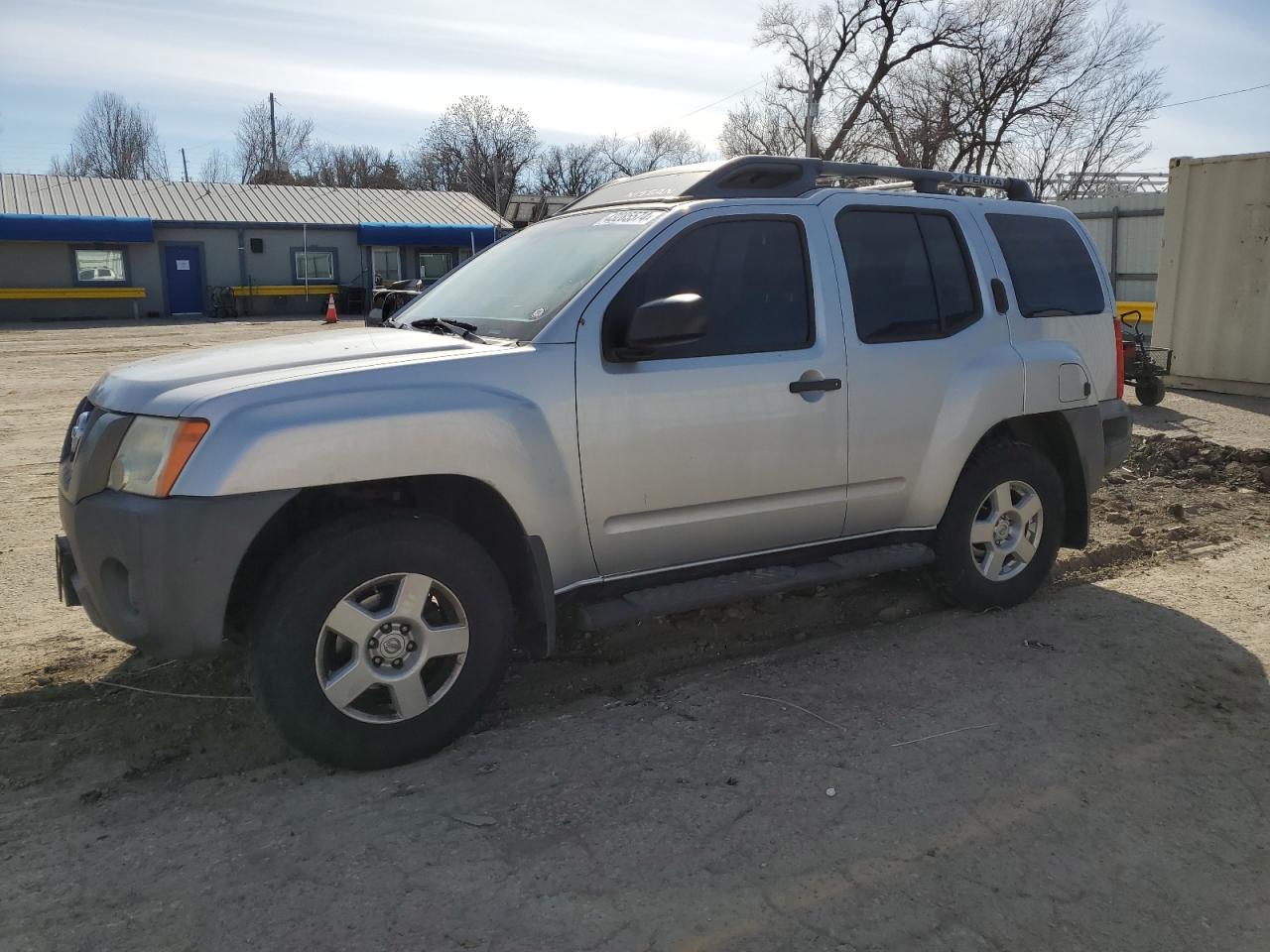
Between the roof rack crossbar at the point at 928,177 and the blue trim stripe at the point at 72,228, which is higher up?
the blue trim stripe at the point at 72,228

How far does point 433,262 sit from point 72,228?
11.6m

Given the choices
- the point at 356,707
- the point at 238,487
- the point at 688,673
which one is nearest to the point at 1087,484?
the point at 688,673

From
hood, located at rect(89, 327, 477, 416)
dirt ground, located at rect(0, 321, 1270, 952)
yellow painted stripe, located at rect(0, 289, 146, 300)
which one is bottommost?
dirt ground, located at rect(0, 321, 1270, 952)

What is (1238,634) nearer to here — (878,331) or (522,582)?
(878,331)

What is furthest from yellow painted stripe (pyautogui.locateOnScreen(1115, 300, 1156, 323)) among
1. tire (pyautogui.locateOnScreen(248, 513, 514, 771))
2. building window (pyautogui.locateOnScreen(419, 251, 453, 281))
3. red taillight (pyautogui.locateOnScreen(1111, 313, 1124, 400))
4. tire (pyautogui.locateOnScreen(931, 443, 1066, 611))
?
building window (pyautogui.locateOnScreen(419, 251, 453, 281))

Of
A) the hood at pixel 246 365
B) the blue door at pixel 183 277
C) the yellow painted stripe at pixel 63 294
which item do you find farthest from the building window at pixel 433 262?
the hood at pixel 246 365

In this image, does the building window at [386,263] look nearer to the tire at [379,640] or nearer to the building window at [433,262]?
the building window at [433,262]

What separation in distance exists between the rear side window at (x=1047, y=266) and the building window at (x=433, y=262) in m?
33.6

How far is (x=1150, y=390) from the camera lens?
11.7 meters

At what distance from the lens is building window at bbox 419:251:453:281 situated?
1468 inches

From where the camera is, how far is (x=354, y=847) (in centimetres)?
306

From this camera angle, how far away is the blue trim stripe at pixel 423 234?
118 feet

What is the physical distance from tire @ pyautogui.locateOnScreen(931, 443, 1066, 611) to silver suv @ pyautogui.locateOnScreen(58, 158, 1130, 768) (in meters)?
0.02

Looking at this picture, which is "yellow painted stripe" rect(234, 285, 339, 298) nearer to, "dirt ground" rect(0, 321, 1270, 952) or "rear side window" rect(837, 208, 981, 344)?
"dirt ground" rect(0, 321, 1270, 952)
